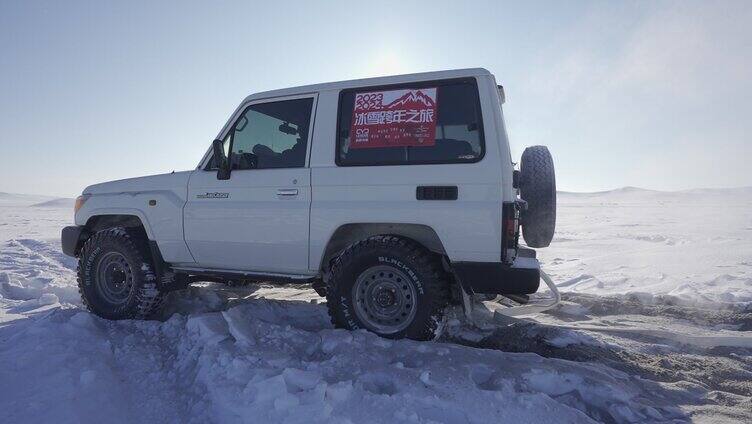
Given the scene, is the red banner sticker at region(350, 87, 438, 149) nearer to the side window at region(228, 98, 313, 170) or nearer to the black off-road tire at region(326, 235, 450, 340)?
the side window at region(228, 98, 313, 170)

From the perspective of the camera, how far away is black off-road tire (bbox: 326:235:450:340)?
124 inches

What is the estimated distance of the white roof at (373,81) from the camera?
3.27 m

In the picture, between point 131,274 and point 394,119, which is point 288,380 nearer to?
point 394,119

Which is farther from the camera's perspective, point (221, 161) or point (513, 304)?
point (513, 304)

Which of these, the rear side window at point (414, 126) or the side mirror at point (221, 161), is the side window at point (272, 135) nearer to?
the side mirror at point (221, 161)

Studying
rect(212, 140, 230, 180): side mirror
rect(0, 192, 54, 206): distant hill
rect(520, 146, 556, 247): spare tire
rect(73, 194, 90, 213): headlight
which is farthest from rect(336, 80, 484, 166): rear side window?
rect(0, 192, 54, 206): distant hill

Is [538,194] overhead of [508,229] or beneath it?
overhead

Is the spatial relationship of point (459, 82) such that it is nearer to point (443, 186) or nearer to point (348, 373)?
point (443, 186)

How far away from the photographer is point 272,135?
393 centimetres

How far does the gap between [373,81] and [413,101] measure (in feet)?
1.43

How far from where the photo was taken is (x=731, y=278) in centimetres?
582

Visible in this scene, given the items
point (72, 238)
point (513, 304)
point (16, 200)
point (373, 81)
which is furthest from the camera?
point (16, 200)

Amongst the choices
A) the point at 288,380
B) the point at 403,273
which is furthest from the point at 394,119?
the point at 288,380

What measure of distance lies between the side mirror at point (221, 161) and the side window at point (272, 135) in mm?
64
